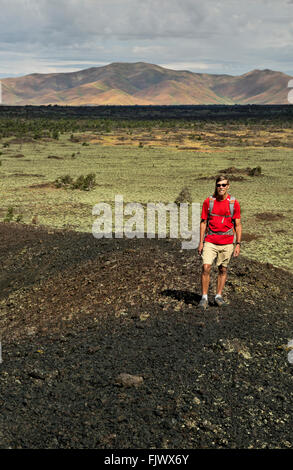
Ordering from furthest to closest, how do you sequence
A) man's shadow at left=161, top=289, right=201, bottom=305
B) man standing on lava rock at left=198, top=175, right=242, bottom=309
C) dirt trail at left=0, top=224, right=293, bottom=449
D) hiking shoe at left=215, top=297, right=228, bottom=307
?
man's shadow at left=161, top=289, right=201, bottom=305 < hiking shoe at left=215, top=297, right=228, bottom=307 < man standing on lava rock at left=198, top=175, right=242, bottom=309 < dirt trail at left=0, top=224, right=293, bottom=449

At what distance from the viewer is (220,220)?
19.9ft

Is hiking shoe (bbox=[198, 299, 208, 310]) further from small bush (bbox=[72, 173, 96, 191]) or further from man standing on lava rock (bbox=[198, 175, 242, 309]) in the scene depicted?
small bush (bbox=[72, 173, 96, 191])

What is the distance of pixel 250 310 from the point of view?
259 inches

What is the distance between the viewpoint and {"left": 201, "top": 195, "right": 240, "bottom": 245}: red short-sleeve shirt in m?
6.00

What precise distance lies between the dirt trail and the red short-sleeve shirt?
1041mm

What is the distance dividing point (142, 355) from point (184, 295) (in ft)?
5.63

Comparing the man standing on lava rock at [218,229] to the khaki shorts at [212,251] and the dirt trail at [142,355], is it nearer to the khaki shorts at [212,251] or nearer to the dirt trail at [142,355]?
the khaki shorts at [212,251]

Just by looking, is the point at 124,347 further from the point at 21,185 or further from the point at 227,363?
the point at 21,185

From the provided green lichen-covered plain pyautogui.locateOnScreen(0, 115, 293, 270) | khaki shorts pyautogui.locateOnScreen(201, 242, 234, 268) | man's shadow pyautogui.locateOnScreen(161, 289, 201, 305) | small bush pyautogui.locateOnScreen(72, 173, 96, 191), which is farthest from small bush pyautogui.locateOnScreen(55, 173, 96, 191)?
khaki shorts pyautogui.locateOnScreen(201, 242, 234, 268)

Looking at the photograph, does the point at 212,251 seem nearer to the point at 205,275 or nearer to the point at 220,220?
the point at 205,275

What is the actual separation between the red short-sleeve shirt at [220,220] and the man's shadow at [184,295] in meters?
1.01
